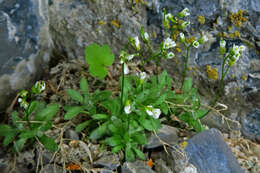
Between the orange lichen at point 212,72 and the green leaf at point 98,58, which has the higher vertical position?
the green leaf at point 98,58

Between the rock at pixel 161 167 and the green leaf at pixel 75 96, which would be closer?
the rock at pixel 161 167

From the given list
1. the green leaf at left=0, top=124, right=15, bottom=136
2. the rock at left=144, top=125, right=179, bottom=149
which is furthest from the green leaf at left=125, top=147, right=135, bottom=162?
the green leaf at left=0, top=124, right=15, bottom=136

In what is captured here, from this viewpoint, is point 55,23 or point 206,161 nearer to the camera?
point 206,161

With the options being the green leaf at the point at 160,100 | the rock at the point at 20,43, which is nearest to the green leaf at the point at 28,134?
the rock at the point at 20,43

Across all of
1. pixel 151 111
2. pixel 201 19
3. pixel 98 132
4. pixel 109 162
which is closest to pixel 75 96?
pixel 98 132

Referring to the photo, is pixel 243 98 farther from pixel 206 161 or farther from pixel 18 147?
pixel 18 147

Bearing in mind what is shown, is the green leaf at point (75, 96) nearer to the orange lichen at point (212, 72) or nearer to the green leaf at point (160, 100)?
the green leaf at point (160, 100)

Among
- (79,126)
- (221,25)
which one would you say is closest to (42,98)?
(79,126)
